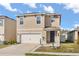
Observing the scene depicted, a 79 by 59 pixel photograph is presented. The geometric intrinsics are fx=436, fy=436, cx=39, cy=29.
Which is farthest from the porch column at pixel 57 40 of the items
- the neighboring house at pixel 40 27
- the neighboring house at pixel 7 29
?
the neighboring house at pixel 7 29

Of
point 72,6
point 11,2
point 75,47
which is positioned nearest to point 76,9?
point 72,6

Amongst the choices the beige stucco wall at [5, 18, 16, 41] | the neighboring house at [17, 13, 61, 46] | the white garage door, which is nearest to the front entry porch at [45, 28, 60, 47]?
the neighboring house at [17, 13, 61, 46]

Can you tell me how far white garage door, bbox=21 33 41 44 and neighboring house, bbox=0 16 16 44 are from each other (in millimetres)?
353

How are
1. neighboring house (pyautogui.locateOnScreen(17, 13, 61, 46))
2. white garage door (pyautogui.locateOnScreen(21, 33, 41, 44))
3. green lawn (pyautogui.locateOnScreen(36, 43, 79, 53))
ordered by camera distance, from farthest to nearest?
white garage door (pyautogui.locateOnScreen(21, 33, 41, 44)), neighboring house (pyautogui.locateOnScreen(17, 13, 61, 46)), green lawn (pyautogui.locateOnScreen(36, 43, 79, 53))

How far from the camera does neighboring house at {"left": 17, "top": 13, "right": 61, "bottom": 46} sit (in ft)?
43.2

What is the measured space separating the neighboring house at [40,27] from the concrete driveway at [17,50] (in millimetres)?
226

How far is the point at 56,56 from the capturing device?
13.0m

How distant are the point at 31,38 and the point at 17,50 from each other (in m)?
0.67

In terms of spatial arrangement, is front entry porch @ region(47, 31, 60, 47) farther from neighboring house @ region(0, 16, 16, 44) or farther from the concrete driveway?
neighboring house @ region(0, 16, 16, 44)

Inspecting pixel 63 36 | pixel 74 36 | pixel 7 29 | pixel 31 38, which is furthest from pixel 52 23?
pixel 7 29

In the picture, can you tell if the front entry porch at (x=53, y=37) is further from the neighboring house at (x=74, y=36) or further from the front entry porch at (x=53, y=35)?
the neighboring house at (x=74, y=36)

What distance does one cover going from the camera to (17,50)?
520 inches

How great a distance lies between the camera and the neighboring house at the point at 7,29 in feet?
43.7

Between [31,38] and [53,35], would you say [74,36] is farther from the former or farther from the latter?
[31,38]
